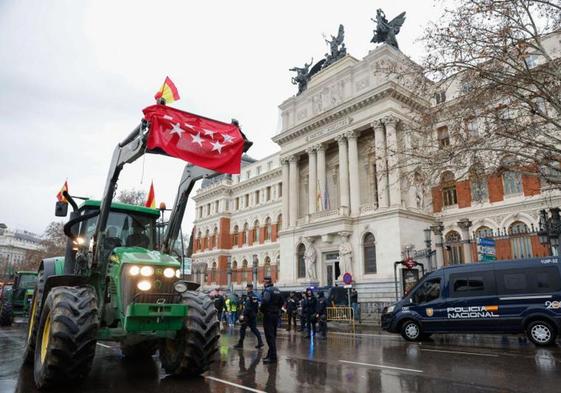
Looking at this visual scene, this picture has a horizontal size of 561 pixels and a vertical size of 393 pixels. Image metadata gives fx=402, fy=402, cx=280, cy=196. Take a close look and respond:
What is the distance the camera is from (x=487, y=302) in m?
12.1

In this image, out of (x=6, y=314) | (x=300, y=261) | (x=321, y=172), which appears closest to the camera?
(x=6, y=314)

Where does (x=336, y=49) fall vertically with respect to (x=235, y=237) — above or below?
above

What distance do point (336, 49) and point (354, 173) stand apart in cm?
1176

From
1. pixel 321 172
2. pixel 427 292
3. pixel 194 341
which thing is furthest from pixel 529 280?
pixel 321 172

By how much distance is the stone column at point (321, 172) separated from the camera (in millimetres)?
31453

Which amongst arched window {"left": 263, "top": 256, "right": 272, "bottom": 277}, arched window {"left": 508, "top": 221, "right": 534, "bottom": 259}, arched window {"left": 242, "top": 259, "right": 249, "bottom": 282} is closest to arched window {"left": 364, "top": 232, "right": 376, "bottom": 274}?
arched window {"left": 508, "top": 221, "right": 534, "bottom": 259}

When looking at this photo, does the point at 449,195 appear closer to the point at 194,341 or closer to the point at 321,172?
the point at 321,172

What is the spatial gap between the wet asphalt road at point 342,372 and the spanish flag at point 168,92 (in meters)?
5.23

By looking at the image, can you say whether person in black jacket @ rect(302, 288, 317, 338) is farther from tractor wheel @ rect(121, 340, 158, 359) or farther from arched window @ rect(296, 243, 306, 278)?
arched window @ rect(296, 243, 306, 278)

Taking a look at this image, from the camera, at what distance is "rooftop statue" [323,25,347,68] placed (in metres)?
33.6

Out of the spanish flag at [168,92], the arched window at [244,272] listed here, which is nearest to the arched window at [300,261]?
the arched window at [244,272]

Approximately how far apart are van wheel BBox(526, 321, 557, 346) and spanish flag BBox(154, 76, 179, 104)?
37.1 feet

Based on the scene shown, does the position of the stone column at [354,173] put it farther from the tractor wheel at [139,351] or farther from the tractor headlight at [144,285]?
the tractor headlight at [144,285]

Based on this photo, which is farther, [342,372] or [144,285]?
[342,372]
